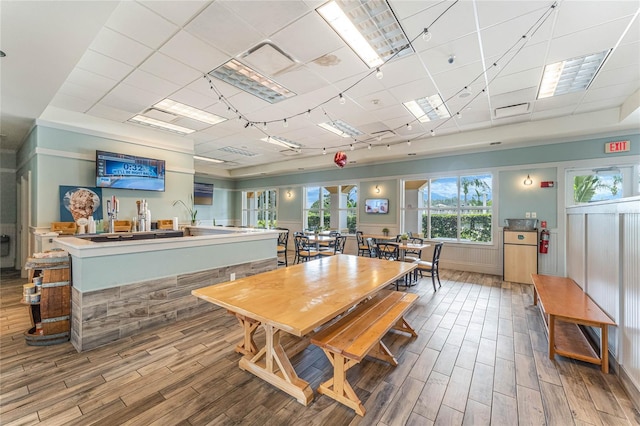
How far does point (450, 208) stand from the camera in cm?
654

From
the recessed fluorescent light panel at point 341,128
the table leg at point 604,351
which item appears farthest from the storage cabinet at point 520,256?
the recessed fluorescent light panel at point 341,128

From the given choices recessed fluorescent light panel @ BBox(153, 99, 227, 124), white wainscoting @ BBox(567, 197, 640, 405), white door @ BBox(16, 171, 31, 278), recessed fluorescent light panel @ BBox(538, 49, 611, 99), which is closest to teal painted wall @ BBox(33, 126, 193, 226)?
white door @ BBox(16, 171, 31, 278)

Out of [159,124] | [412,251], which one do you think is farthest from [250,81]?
[412,251]

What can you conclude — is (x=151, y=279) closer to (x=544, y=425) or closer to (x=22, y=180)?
(x=544, y=425)

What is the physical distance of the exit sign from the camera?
15.3 feet

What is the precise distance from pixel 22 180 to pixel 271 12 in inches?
269

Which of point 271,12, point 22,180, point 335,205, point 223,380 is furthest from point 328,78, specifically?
point 22,180

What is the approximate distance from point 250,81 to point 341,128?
2525 millimetres

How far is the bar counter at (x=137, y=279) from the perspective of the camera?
8.20ft

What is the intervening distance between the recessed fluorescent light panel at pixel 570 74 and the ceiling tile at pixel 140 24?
4.44m

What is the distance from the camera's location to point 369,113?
15.4 feet

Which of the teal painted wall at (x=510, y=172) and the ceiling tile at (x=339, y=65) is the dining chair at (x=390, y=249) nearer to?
the teal painted wall at (x=510, y=172)

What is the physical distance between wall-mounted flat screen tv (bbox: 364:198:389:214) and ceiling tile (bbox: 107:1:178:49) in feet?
20.1

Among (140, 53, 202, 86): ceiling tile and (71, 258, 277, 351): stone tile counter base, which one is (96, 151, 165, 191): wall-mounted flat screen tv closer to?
(140, 53, 202, 86): ceiling tile
